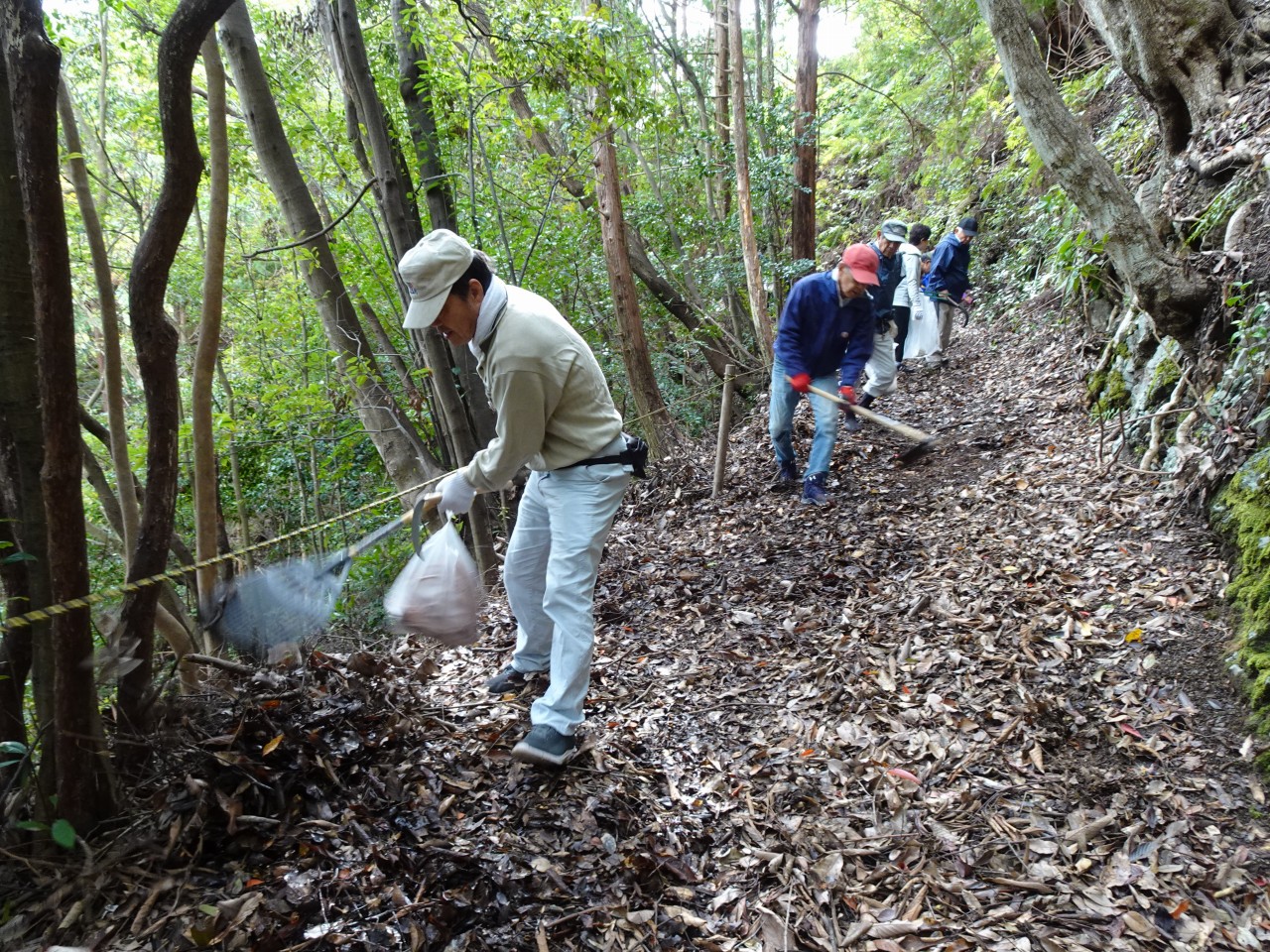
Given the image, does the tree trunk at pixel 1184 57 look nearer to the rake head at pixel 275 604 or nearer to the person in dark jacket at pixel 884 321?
the person in dark jacket at pixel 884 321

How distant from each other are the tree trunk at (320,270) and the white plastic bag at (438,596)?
358 centimetres

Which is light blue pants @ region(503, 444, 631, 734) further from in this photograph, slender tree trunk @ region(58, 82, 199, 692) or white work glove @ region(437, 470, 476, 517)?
slender tree trunk @ region(58, 82, 199, 692)

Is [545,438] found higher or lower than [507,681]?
higher

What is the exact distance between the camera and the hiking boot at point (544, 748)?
317cm

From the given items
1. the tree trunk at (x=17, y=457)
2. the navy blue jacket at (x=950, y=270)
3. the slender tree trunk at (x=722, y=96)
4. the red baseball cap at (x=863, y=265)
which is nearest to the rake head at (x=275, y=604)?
the tree trunk at (x=17, y=457)

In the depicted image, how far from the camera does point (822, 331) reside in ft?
20.1

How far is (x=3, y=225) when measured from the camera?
226 centimetres

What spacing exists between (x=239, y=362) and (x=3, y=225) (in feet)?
34.4

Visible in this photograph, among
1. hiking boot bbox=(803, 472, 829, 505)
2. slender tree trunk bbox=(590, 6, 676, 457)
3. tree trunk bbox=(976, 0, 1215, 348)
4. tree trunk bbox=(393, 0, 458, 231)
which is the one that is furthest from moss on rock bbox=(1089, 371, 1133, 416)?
tree trunk bbox=(393, 0, 458, 231)

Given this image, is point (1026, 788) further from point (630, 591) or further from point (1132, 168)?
point (1132, 168)

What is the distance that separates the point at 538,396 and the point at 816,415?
3.83 metres

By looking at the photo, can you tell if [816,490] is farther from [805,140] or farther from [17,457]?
[805,140]

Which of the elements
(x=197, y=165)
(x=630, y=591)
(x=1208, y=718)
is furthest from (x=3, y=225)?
(x=1208, y=718)

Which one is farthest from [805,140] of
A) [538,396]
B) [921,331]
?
[538,396]
